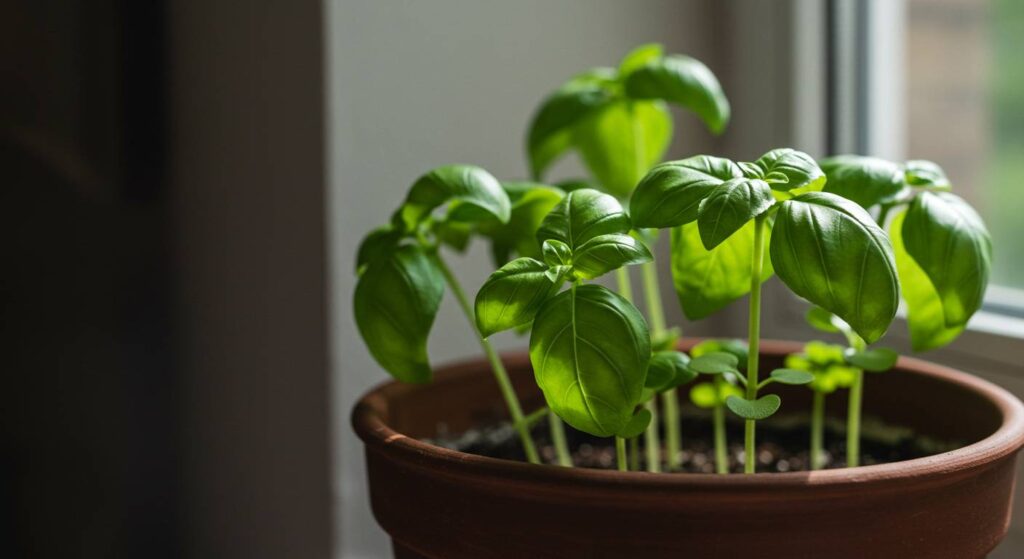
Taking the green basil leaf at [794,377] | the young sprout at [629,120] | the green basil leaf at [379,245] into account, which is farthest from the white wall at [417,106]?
the green basil leaf at [794,377]

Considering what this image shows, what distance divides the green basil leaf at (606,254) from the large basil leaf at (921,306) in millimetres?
204

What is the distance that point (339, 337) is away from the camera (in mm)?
1018

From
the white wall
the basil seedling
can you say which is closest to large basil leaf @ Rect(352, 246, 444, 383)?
the basil seedling

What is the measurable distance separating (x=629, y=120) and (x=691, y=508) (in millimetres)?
438

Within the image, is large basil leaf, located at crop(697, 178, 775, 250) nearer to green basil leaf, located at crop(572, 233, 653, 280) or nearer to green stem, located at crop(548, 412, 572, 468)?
green basil leaf, located at crop(572, 233, 653, 280)

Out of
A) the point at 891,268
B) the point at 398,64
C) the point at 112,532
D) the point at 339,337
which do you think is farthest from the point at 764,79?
the point at 112,532

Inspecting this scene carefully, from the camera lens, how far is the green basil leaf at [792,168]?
0.55m

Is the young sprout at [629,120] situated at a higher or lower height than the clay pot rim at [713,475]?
higher

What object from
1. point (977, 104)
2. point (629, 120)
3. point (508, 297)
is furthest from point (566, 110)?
point (977, 104)

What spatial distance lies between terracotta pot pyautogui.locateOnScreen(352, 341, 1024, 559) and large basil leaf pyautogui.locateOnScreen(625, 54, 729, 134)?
11.7 inches

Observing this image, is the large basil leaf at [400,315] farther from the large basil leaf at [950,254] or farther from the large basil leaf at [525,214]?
the large basil leaf at [950,254]

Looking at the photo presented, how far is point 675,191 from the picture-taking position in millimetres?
543

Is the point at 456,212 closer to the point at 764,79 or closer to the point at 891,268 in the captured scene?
the point at 891,268

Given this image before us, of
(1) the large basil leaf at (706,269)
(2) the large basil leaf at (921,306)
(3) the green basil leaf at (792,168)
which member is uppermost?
(3) the green basil leaf at (792,168)
